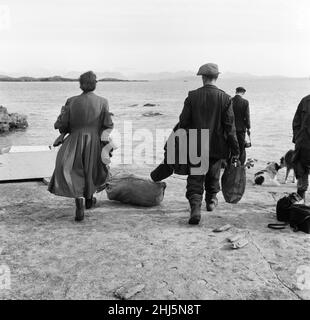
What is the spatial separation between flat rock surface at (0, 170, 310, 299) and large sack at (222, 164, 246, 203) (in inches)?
11.7

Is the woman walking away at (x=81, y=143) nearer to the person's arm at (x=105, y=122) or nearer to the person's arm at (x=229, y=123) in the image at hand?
the person's arm at (x=105, y=122)

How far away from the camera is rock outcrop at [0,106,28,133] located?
2505 centimetres

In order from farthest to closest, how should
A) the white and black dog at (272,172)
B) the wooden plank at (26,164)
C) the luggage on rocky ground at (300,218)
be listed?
the white and black dog at (272,172) → the wooden plank at (26,164) → the luggage on rocky ground at (300,218)

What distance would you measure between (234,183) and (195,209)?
0.78 metres

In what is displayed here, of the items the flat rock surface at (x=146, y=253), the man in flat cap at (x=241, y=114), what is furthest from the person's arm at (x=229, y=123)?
the man in flat cap at (x=241, y=114)

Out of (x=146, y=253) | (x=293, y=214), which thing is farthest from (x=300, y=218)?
(x=146, y=253)

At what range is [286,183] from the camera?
9312mm

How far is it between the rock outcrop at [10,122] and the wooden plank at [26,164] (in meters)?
17.9

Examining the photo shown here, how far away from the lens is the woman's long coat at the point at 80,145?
570 centimetres

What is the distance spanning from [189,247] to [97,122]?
213 cm

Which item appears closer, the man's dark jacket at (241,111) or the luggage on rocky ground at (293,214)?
the luggage on rocky ground at (293,214)

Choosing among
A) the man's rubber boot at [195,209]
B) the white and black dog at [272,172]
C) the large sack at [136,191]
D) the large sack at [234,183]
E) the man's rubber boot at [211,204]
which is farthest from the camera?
the white and black dog at [272,172]

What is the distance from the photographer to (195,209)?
18.8 feet

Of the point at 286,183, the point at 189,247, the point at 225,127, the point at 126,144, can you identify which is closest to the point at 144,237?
the point at 189,247
